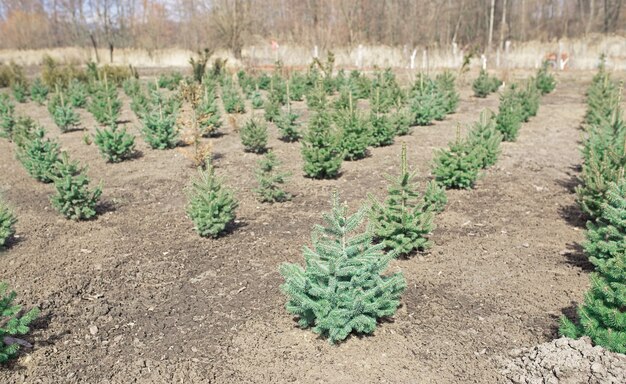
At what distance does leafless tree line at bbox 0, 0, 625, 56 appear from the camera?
4050cm

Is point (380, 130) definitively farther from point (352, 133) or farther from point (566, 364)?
point (566, 364)

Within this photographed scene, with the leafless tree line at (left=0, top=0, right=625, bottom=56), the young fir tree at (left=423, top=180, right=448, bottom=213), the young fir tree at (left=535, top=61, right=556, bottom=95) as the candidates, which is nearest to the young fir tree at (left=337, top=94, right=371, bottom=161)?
the young fir tree at (left=423, top=180, right=448, bottom=213)

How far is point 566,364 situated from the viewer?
3.49 metres

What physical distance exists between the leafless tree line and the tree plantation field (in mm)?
28517

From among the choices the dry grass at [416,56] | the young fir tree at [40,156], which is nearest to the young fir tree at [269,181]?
the young fir tree at [40,156]

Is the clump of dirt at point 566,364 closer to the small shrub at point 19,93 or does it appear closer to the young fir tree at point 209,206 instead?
the young fir tree at point 209,206

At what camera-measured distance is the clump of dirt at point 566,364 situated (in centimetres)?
335

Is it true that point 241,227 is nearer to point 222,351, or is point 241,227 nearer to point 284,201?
point 284,201

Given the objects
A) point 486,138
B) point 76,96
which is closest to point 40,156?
point 486,138

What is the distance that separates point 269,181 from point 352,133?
9.17 ft

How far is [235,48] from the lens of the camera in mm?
30812

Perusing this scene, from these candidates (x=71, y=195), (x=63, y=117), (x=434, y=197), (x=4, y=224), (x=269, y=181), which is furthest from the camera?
(x=63, y=117)

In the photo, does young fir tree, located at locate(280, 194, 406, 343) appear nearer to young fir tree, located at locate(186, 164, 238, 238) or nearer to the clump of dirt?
the clump of dirt

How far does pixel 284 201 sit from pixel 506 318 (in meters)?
3.88
